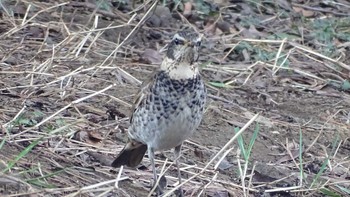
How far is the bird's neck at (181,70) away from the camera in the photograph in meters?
6.09

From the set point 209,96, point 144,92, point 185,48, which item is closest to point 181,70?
point 185,48

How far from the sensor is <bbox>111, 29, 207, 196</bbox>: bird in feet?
20.0

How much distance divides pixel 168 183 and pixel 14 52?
257 centimetres

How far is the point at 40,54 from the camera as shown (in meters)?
8.63

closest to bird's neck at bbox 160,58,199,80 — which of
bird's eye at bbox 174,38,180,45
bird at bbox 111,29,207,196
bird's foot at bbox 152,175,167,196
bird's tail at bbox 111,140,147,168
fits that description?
bird at bbox 111,29,207,196

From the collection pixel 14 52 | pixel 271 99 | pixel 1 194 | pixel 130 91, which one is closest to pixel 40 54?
pixel 14 52

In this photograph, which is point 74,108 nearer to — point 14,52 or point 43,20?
point 14,52

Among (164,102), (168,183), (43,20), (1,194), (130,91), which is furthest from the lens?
(43,20)

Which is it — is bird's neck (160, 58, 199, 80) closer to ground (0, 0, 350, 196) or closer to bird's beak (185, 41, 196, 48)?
bird's beak (185, 41, 196, 48)

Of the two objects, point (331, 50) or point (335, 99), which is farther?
point (331, 50)

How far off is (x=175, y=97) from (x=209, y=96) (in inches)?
102

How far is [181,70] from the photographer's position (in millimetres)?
6102

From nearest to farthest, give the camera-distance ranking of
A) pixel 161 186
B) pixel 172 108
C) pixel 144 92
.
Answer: pixel 172 108, pixel 161 186, pixel 144 92

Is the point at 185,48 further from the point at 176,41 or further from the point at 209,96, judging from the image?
the point at 209,96
